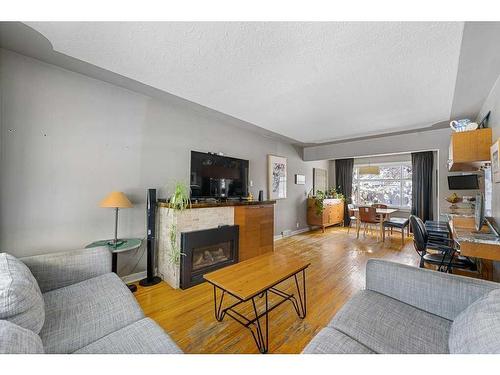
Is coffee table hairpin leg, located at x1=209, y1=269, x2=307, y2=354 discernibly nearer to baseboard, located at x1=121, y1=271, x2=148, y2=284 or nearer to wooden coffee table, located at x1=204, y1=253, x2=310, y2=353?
wooden coffee table, located at x1=204, y1=253, x2=310, y2=353

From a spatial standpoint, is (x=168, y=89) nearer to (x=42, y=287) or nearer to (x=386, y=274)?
(x=42, y=287)

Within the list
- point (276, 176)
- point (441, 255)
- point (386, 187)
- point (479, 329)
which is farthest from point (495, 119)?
point (386, 187)

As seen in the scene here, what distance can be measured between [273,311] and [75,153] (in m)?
2.56

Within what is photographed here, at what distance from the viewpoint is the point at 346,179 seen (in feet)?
21.4

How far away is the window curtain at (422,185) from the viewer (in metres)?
5.13

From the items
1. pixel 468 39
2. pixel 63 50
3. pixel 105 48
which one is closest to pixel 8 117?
pixel 63 50

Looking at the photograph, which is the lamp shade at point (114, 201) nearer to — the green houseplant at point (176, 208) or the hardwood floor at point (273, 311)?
the green houseplant at point (176, 208)

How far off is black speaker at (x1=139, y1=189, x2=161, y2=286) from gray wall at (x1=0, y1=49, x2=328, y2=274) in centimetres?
20

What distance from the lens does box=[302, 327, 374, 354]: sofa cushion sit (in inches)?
37.0

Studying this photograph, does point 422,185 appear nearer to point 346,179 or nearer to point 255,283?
point 346,179

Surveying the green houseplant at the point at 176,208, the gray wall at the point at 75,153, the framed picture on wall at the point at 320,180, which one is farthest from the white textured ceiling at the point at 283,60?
the framed picture on wall at the point at 320,180

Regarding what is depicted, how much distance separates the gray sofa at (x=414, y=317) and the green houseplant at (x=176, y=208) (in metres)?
1.79

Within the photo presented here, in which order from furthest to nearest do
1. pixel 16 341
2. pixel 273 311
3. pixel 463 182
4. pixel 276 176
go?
pixel 276 176
pixel 463 182
pixel 273 311
pixel 16 341
